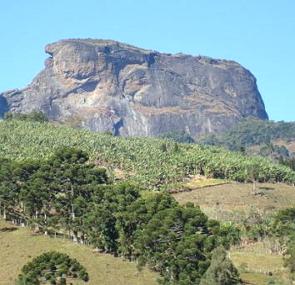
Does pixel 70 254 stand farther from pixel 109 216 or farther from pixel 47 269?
pixel 47 269

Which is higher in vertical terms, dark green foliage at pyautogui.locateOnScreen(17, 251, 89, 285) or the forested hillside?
the forested hillside

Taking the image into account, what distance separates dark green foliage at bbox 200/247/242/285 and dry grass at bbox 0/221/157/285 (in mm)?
14662

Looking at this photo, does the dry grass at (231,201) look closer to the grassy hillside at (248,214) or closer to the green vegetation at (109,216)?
the grassy hillside at (248,214)

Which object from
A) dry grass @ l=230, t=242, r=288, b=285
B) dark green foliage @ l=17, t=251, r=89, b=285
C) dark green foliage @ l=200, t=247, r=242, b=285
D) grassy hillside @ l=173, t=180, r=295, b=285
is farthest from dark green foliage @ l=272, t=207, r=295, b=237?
dark green foliage @ l=17, t=251, r=89, b=285

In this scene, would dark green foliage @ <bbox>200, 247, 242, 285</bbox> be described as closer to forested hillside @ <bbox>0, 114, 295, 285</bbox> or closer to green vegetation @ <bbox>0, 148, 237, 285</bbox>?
forested hillside @ <bbox>0, 114, 295, 285</bbox>

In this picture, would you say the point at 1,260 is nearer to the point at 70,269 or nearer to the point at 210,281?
the point at 70,269

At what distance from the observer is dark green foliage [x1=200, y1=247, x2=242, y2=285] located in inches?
3319

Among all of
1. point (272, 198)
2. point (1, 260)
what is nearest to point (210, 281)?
point (1, 260)

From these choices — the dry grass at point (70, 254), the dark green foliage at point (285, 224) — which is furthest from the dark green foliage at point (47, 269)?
the dark green foliage at point (285, 224)

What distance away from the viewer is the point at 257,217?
155m

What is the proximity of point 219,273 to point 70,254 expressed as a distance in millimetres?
30152

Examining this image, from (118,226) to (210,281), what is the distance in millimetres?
26779

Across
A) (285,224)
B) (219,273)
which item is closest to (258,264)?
(285,224)

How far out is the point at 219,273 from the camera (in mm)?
85000
